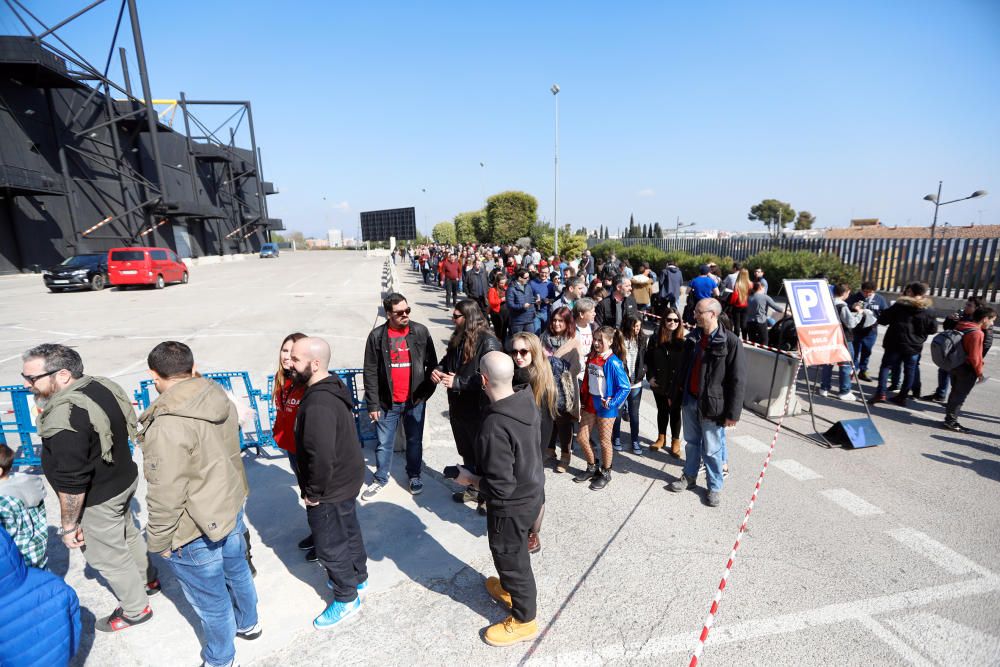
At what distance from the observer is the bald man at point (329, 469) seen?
8.57 ft

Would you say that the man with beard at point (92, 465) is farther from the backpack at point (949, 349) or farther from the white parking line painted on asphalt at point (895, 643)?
the backpack at point (949, 349)

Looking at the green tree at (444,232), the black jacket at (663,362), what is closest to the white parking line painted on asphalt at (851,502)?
the black jacket at (663,362)

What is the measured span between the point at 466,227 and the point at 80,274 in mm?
49719

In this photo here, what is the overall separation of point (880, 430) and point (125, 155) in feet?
145

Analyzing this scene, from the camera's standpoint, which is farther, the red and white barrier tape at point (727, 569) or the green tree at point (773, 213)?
the green tree at point (773, 213)

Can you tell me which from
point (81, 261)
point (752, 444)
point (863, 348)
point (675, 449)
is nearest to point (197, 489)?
point (675, 449)

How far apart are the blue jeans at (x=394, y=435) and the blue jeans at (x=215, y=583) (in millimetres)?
1654

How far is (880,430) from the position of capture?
6.01 meters

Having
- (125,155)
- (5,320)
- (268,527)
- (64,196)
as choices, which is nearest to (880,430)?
(268,527)

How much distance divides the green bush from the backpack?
9629 millimetres

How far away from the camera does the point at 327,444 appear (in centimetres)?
261

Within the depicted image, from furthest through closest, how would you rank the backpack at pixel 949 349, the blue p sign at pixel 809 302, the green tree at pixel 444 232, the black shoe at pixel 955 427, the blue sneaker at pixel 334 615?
the green tree at pixel 444 232 < the blue p sign at pixel 809 302 < the black shoe at pixel 955 427 < the backpack at pixel 949 349 < the blue sneaker at pixel 334 615

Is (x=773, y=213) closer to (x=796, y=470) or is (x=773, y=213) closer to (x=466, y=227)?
(x=466, y=227)

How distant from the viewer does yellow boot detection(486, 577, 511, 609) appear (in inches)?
123
